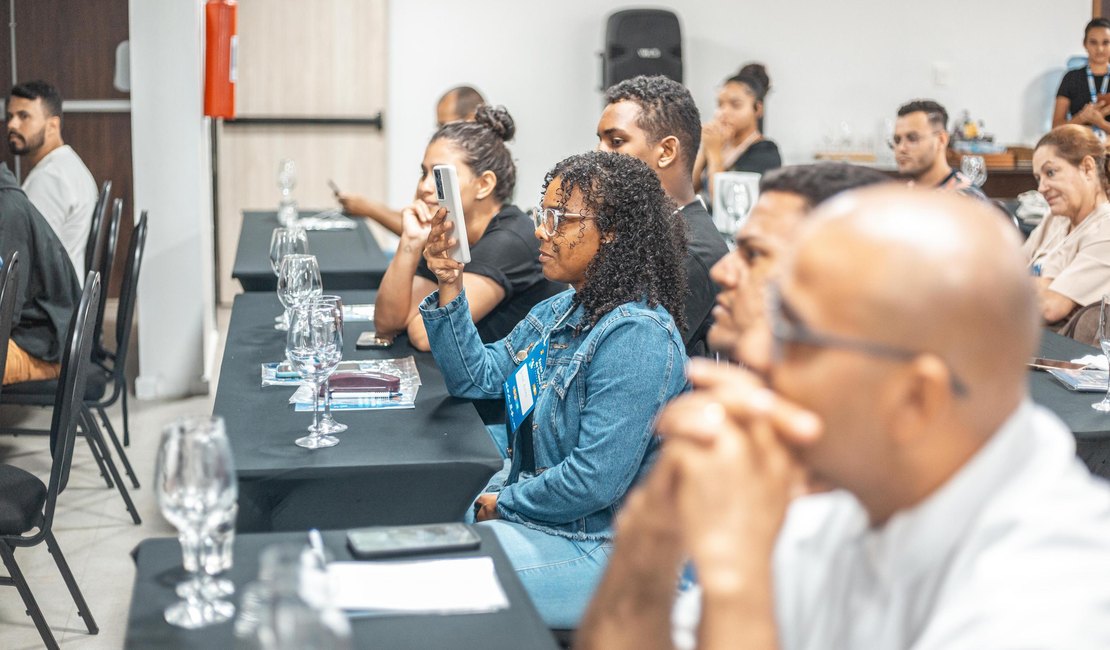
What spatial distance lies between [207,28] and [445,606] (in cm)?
440

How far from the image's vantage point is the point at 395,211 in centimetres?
530

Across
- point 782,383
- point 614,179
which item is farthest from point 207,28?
point 782,383

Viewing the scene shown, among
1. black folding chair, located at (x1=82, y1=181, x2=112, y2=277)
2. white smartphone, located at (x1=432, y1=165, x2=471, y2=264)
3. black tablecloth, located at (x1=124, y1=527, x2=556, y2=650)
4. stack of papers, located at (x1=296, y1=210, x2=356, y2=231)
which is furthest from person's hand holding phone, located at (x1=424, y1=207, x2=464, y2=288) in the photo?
stack of papers, located at (x1=296, y1=210, x2=356, y2=231)

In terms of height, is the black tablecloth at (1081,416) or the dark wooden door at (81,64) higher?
the dark wooden door at (81,64)

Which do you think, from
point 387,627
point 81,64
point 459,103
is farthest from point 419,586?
point 81,64

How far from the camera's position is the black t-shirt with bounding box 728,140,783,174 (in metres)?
6.48

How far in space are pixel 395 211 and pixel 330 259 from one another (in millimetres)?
942

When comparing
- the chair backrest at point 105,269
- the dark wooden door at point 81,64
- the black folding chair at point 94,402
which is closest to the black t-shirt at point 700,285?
the black folding chair at point 94,402

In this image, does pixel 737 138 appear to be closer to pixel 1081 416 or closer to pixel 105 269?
pixel 105 269

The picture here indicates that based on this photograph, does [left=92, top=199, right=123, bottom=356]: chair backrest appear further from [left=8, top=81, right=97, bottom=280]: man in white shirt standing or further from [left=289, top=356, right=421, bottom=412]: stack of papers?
[left=289, top=356, right=421, bottom=412]: stack of papers

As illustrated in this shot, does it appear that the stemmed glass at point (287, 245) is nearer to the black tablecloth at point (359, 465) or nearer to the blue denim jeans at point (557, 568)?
the black tablecloth at point (359, 465)

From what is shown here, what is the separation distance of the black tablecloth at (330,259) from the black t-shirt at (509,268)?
3.09 ft

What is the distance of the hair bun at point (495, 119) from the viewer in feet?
11.2

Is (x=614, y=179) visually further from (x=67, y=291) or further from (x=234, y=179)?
(x=234, y=179)
